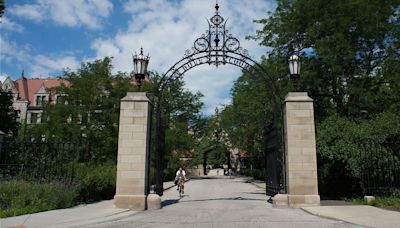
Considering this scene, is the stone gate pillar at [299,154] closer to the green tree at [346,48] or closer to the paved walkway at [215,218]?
the paved walkway at [215,218]

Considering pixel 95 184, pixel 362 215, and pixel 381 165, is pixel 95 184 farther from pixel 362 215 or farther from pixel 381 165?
pixel 381 165

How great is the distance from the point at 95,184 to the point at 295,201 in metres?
8.27

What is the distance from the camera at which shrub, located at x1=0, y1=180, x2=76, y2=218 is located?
11.0 m

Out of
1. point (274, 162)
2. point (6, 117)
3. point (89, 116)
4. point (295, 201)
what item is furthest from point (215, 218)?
point (6, 117)

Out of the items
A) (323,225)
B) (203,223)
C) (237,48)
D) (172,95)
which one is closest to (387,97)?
(237,48)

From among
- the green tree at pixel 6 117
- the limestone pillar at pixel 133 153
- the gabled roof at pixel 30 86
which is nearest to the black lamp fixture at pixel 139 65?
the limestone pillar at pixel 133 153

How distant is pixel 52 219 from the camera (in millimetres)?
9539

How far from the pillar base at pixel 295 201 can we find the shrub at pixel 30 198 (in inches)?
286

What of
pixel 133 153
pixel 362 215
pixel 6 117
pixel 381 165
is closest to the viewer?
pixel 362 215

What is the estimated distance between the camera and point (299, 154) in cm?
1302

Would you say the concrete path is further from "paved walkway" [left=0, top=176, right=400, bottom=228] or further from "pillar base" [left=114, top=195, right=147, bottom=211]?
"pillar base" [left=114, top=195, right=147, bottom=211]

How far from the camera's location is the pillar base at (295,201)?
1261 cm

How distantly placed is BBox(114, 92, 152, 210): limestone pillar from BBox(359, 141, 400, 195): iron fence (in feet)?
28.0

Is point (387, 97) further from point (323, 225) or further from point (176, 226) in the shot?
point (176, 226)
